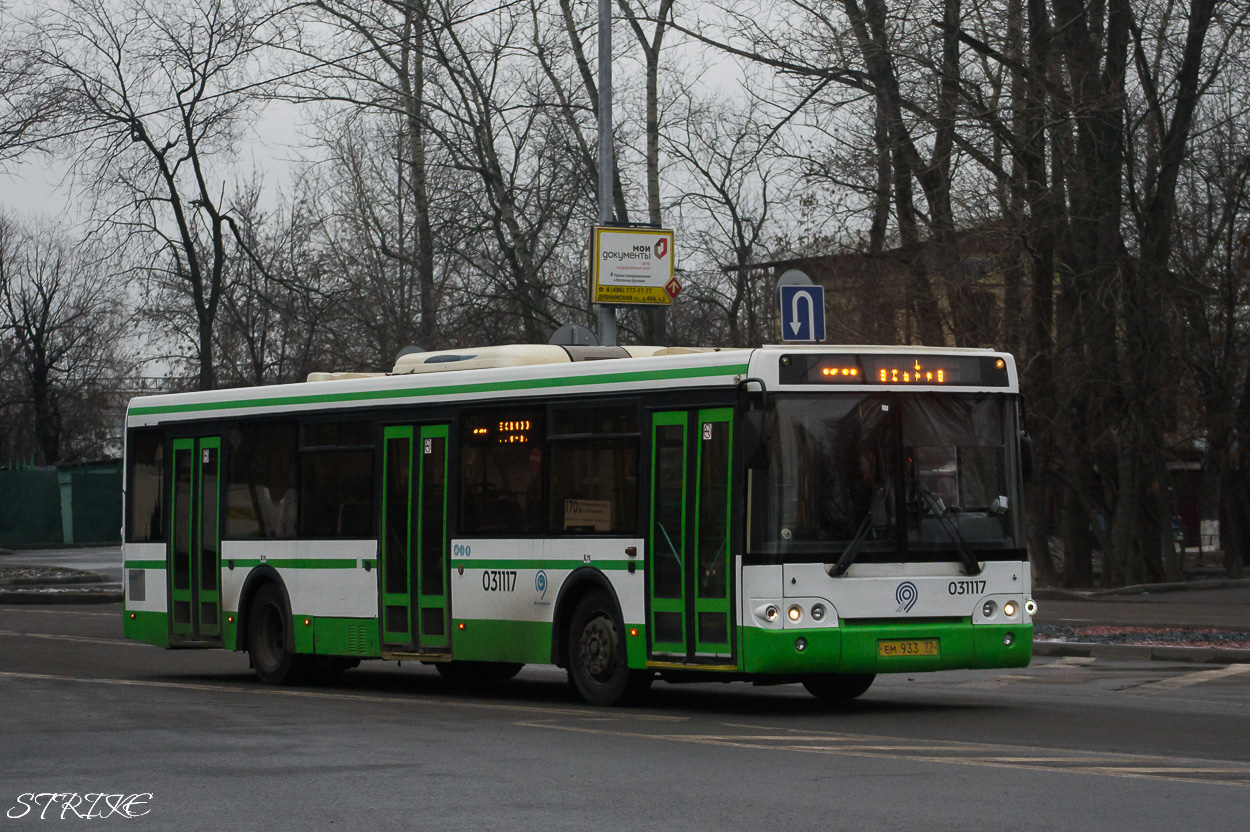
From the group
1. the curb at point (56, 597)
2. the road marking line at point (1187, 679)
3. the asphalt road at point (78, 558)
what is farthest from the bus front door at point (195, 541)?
the asphalt road at point (78, 558)

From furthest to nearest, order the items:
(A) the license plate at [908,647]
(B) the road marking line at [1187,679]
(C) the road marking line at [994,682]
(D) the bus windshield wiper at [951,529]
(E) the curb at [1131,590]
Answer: (E) the curb at [1131,590] → (C) the road marking line at [994,682] → (B) the road marking line at [1187,679] → (D) the bus windshield wiper at [951,529] → (A) the license plate at [908,647]

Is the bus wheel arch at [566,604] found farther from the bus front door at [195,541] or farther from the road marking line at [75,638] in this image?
the road marking line at [75,638]

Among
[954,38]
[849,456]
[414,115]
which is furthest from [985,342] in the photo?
[849,456]

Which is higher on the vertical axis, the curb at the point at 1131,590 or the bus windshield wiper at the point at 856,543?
the bus windshield wiper at the point at 856,543

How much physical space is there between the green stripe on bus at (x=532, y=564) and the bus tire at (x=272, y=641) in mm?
2624

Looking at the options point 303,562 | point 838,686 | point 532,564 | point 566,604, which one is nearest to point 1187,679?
point 838,686

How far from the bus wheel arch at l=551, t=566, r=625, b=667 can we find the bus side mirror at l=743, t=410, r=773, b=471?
2020 millimetres

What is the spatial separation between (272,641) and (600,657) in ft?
15.7

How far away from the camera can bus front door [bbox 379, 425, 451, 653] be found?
606 inches

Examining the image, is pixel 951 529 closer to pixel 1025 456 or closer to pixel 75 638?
pixel 1025 456

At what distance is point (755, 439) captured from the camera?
12398mm

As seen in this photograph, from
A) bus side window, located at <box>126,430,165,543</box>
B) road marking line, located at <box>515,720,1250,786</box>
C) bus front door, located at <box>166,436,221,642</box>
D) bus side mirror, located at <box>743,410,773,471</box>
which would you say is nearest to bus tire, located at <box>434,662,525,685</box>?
bus front door, located at <box>166,436,221,642</box>

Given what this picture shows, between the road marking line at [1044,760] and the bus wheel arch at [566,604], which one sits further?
the bus wheel arch at [566,604]

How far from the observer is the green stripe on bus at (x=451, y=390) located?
13.3m
